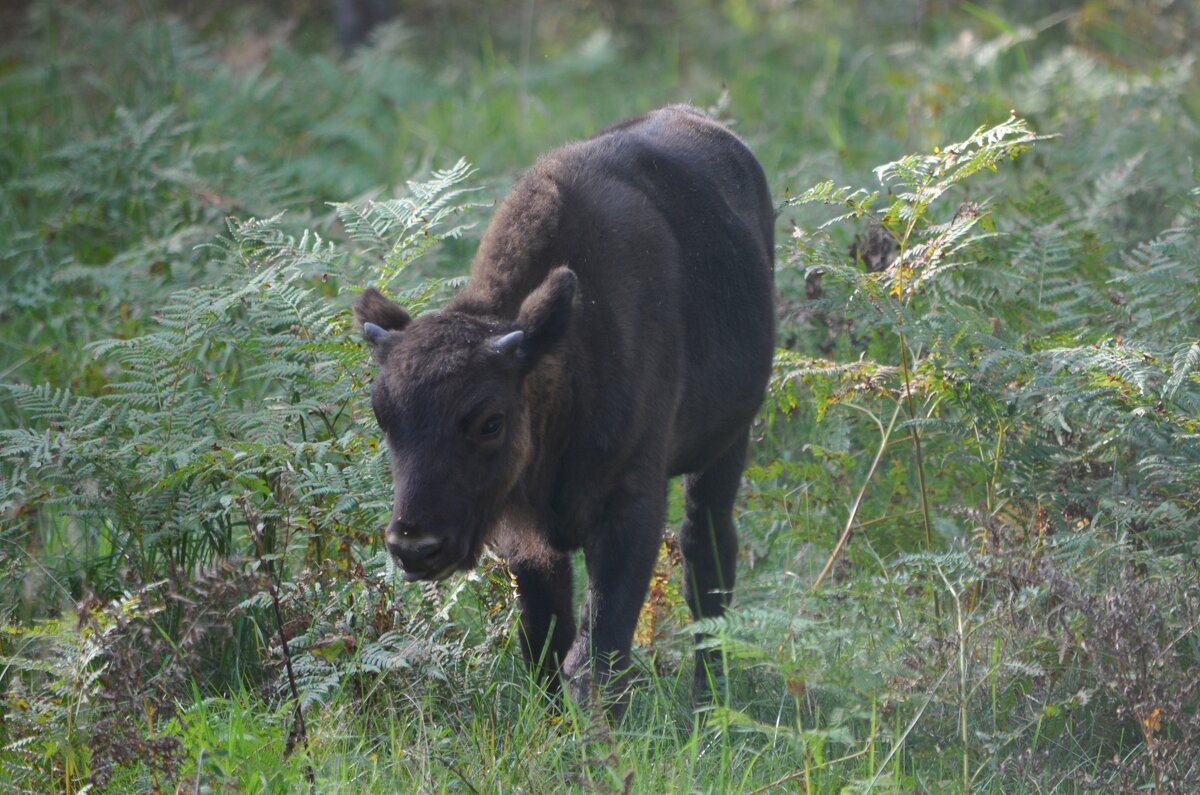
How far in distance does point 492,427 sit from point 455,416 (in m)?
0.18

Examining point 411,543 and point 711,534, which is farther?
point 711,534

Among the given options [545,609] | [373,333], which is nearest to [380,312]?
[373,333]

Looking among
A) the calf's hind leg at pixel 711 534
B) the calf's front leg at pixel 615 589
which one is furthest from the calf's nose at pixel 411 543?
the calf's hind leg at pixel 711 534

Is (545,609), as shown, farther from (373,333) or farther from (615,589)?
(373,333)

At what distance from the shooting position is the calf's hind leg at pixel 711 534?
6367 millimetres

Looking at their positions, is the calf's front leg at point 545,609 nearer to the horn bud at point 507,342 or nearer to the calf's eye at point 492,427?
the calf's eye at point 492,427

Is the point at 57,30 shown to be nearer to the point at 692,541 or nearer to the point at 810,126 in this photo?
the point at 810,126

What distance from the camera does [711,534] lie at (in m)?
6.38

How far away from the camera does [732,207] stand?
247 inches

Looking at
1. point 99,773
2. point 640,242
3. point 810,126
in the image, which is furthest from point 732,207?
point 810,126

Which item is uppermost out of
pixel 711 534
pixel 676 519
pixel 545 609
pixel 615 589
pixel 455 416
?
pixel 455 416

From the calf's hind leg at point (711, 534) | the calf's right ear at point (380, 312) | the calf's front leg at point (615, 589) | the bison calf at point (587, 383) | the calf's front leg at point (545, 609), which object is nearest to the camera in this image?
the bison calf at point (587, 383)

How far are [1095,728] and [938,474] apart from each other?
1.76 m

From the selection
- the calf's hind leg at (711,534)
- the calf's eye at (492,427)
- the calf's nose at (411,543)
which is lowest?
the calf's hind leg at (711,534)
